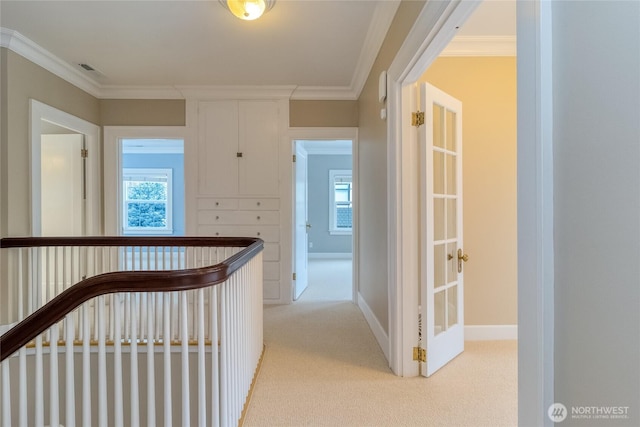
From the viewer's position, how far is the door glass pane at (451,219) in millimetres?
2377

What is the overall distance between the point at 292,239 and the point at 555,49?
3334 mm

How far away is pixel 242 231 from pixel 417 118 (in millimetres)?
2476

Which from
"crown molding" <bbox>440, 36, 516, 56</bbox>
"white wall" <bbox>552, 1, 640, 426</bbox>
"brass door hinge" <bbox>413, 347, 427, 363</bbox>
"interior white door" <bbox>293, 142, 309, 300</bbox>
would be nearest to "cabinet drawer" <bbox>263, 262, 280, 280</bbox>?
"interior white door" <bbox>293, 142, 309, 300</bbox>

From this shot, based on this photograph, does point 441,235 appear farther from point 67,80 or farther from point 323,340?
point 67,80

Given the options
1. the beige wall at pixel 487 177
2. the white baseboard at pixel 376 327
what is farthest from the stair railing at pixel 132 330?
the beige wall at pixel 487 177

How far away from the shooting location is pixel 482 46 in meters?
2.63

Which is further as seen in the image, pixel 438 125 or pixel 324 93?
pixel 324 93

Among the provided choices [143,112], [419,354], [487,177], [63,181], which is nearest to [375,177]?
[487,177]

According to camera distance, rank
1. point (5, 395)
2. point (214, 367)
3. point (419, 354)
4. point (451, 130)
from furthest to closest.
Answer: point (451, 130) < point (419, 354) < point (214, 367) < point (5, 395)

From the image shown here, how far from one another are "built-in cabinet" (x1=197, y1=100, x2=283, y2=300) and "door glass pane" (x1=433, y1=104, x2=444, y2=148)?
2.08 metres

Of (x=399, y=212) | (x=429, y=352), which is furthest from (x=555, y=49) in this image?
(x=429, y=352)

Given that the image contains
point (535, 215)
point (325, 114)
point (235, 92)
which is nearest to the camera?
point (535, 215)

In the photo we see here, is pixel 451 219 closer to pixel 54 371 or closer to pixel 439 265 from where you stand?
pixel 439 265

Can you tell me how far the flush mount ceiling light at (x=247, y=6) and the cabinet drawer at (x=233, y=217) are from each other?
7.15ft
